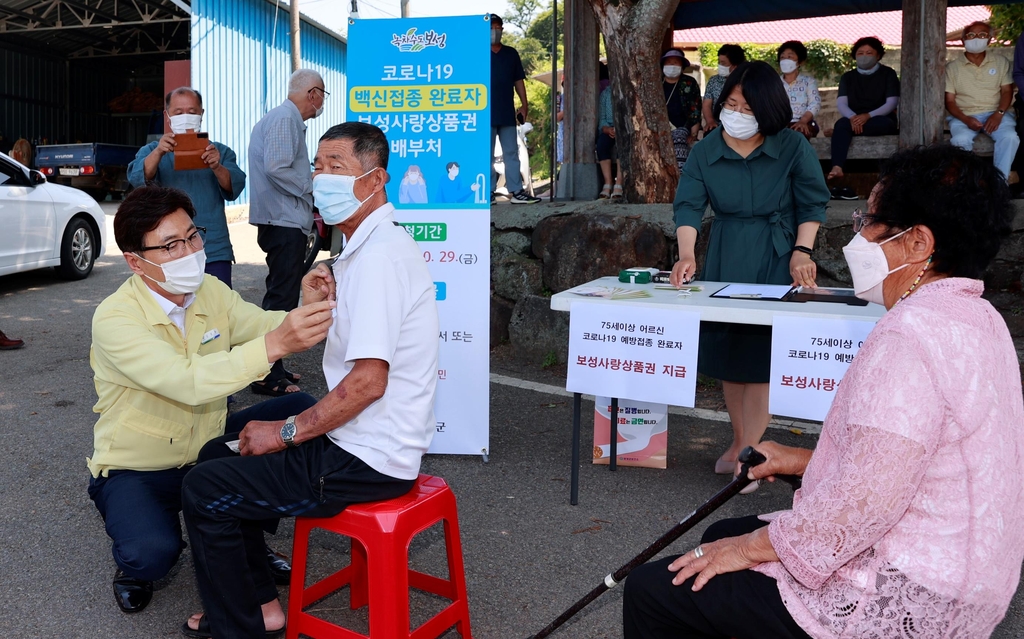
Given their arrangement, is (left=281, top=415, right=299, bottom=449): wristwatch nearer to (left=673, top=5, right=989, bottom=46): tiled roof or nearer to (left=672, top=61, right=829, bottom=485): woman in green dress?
(left=672, top=61, right=829, bottom=485): woman in green dress

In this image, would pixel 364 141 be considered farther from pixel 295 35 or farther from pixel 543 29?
pixel 543 29

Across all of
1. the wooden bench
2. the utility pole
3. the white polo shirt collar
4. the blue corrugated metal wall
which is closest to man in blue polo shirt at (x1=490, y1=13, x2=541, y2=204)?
the wooden bench

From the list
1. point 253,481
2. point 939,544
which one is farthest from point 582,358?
point 939,544

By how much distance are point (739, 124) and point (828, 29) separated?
17.9 meters

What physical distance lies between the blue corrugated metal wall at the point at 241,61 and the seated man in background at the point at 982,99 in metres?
13.0

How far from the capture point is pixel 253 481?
104 inches

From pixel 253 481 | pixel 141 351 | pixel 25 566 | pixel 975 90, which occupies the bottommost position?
pixel 25 566

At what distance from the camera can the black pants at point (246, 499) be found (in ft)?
8.65

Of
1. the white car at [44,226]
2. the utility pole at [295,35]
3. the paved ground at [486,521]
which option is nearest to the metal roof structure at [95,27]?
the utility pole at [295,35]

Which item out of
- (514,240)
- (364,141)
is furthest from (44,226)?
(364,141)

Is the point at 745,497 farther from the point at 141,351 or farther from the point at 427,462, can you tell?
the point at 141,351

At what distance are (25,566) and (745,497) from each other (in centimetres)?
316

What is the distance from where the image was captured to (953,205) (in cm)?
194

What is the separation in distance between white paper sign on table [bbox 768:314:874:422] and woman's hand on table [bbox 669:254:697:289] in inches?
29.4
